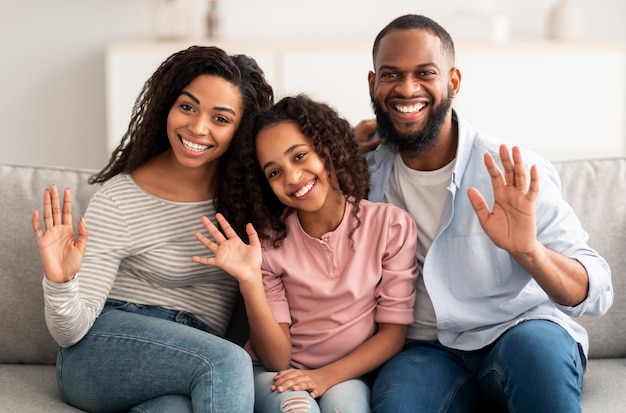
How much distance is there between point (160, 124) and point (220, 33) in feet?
8.21

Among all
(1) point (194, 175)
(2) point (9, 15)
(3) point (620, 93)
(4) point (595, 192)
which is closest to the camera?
(1) point (194, 175)

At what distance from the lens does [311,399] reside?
5.83 feet

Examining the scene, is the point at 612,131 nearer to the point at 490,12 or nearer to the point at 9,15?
the point at 490,12

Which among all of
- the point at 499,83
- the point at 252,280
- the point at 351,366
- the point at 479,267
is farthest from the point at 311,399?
the point at 499,83

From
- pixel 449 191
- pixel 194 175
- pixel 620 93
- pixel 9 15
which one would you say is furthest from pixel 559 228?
pixel 9 15

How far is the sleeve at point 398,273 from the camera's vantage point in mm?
1952

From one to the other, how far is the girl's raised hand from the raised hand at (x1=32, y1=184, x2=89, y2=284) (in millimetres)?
238

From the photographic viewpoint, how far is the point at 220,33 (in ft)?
14.6

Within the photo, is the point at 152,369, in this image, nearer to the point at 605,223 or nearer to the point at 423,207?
the point at 423,207

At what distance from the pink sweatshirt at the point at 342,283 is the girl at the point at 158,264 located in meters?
0.18

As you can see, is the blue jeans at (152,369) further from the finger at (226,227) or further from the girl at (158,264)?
the finger at (226,227)

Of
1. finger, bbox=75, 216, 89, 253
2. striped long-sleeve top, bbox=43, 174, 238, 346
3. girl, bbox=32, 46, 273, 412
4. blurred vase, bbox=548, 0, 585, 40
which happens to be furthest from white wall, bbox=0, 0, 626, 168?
finger, bbox=75, 216, 89, 253

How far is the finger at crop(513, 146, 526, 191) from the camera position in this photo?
173 cm

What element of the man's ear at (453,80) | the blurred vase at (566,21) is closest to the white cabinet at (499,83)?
the blurred vase at (566,21)
